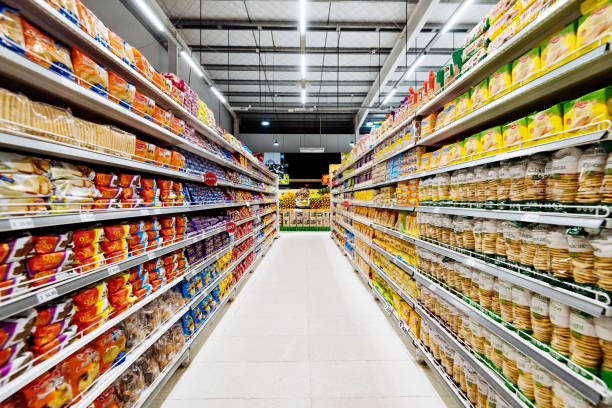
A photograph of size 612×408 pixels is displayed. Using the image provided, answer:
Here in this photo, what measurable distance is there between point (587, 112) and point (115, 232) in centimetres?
240

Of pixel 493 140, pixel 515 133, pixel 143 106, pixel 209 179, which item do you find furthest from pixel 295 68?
pixel 515 133

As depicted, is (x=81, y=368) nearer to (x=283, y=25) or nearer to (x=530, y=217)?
(x=530, y=217)

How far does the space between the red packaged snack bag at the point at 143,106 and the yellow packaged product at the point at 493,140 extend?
7.53 ft

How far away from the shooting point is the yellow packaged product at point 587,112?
0.91 m

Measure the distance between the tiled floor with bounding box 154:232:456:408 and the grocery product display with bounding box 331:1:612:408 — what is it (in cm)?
33

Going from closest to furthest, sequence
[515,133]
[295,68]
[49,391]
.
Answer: [49,391], [515,133], [295,68]

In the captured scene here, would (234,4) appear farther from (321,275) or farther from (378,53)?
(321,275)

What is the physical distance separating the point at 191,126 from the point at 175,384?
247cm

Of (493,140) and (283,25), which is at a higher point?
(283,25)

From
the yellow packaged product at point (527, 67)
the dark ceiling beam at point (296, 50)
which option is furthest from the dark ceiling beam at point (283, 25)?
the yellow packaged product at point (527, 67)

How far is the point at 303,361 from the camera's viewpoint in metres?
2.22

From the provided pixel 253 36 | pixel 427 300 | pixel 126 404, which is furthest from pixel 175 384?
pixel 253 36

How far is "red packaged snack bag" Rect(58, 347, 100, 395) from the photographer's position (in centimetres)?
117

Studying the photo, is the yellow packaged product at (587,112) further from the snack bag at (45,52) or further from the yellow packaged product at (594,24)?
the snack bag at (45,52)
